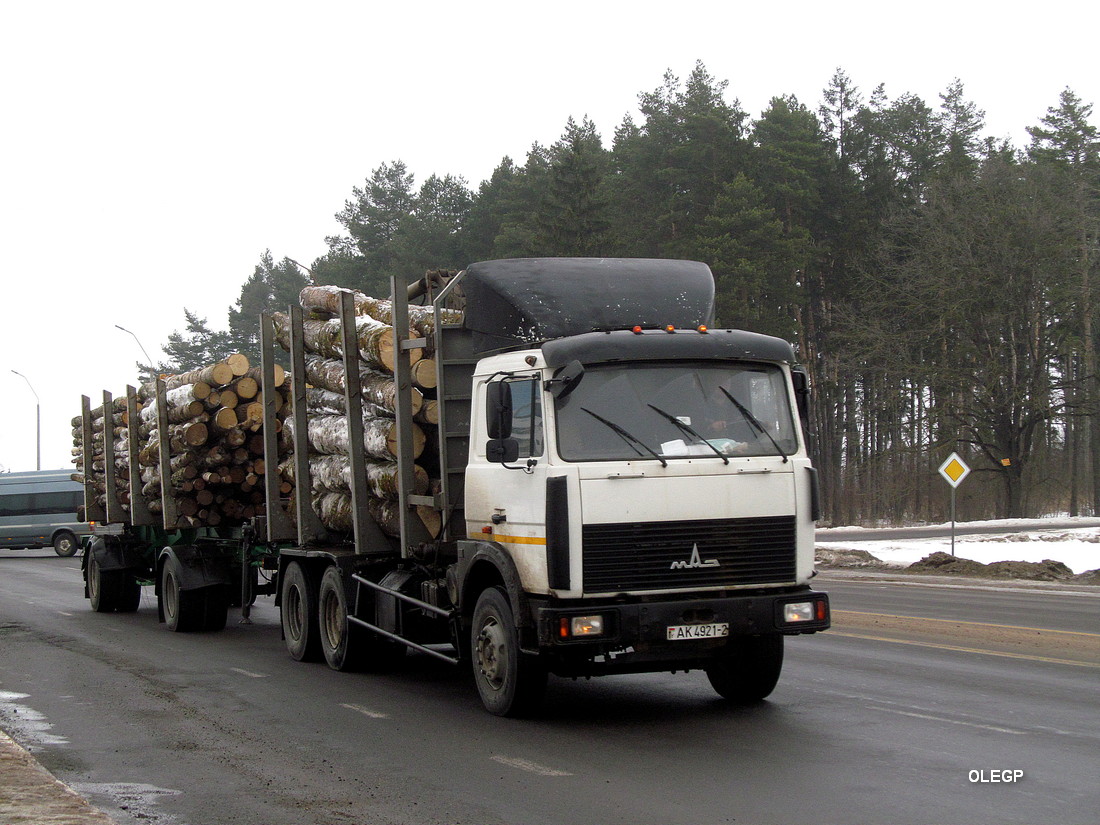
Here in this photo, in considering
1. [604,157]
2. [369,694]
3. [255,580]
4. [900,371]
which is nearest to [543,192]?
[604,157]

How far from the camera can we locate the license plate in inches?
313

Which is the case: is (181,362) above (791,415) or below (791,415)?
above

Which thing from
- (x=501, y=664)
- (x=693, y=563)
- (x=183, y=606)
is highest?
(x=693, y=563)

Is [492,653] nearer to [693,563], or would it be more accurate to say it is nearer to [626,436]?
[693,563]

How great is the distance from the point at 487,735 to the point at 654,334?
2.90 m

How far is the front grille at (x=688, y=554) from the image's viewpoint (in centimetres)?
790

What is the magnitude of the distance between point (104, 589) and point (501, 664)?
40.0 ft

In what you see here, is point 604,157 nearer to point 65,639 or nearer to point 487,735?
point 65,639

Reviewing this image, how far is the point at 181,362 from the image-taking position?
3556 inches

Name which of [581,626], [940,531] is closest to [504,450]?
[581,626]

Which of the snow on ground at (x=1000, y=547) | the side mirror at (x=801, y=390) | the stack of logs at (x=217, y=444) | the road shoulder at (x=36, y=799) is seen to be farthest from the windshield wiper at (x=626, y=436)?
the snow on ground at (x=1000, y=547)

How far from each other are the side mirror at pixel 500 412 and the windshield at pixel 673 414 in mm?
343

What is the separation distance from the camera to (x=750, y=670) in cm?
916

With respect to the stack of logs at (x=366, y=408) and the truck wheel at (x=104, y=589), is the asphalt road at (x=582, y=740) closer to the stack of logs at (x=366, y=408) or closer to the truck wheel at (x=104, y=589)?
the stack of logs at (x=366, y=408)
